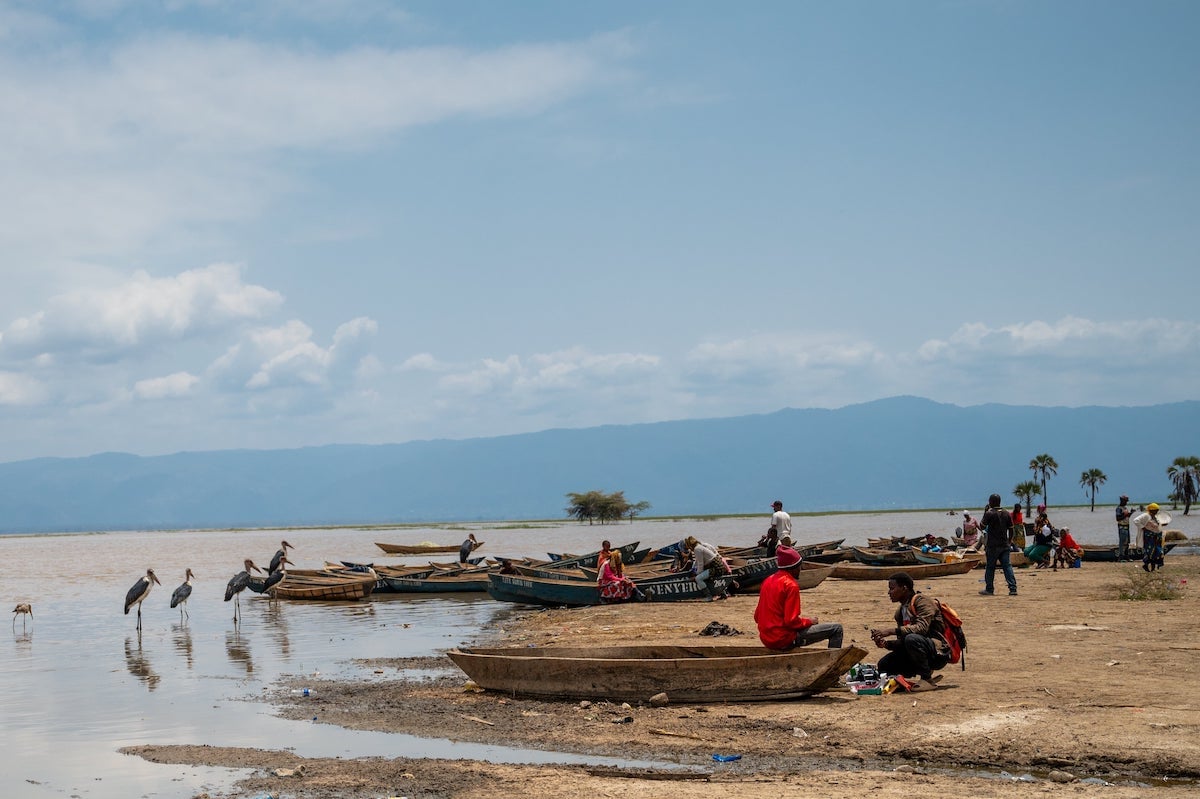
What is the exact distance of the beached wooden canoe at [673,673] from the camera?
1234cm

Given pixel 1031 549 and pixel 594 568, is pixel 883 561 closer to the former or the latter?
pixel 1031 549

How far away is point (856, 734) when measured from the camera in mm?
10844

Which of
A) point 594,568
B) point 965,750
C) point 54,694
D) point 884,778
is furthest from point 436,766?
point 594,568

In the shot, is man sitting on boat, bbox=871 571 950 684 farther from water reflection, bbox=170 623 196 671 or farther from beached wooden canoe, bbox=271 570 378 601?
beached wooden canoe, bbox=271 570 378 601

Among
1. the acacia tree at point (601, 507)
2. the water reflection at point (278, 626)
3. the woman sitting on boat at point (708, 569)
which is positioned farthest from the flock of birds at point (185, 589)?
the acacia tree at point (601, 507)

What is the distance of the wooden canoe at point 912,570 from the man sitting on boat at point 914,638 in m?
16.0

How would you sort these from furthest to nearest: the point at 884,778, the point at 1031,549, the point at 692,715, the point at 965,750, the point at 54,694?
Answer: 1. the point at 1031,549
2. the point at 54,694
3. the point at 692,715
4. the point at 965,750
5. the point at 884,778

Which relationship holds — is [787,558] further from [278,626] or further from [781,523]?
[278,626]

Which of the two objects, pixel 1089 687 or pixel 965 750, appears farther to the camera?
pixel 1089 687

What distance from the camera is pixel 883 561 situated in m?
33.5

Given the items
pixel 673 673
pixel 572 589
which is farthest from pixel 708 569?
pixel 673 673

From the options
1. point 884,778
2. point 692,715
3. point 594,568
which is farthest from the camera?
point 594,568

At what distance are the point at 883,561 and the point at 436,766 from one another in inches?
992

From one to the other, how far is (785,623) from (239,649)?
13060 millimetres
